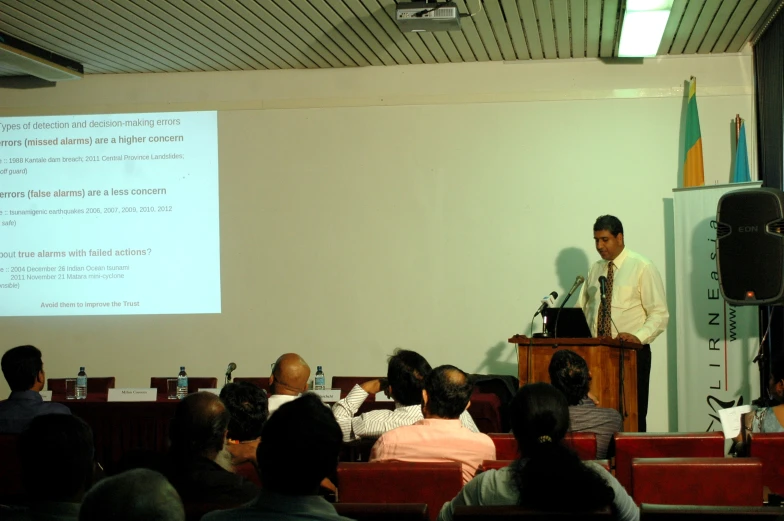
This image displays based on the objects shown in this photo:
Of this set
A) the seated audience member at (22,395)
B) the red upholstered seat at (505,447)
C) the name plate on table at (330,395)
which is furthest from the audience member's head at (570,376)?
the seated audience member at (22,395)

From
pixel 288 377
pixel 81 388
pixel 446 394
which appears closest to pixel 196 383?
pixel 81 388

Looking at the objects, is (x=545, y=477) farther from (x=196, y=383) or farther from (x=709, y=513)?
(x=196, y=383)

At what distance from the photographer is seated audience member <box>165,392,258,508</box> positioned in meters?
2.38

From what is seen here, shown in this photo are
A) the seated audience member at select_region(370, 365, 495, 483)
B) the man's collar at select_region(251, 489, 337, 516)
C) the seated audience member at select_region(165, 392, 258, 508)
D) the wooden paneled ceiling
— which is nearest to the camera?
the man's collar at select_region(251, 489, 337, 516)

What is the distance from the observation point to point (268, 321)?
8164 mm

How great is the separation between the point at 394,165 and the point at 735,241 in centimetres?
330

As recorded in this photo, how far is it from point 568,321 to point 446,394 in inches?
101

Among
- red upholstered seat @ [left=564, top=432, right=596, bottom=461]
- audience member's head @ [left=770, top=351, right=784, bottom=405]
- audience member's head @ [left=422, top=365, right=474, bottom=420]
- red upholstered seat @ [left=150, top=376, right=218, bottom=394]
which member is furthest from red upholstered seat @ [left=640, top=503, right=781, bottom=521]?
red upholstered seat @ [left=150, top=376, right=218, bottom=394]

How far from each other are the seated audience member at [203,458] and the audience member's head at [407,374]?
119 cm

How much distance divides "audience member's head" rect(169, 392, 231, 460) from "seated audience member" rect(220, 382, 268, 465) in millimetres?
591

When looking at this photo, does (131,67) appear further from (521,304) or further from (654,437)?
(654,437)

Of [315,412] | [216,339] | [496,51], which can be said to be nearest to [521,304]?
[496,51]

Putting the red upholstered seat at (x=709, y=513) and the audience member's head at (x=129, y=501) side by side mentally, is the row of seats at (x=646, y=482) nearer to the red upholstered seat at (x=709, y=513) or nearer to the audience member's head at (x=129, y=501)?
the red upholstered seat at (x=709, y=513)

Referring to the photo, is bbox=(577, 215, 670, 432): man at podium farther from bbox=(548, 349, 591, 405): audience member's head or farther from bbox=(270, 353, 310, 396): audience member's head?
bbox=(270, 353, 310, 396): audience member's head
